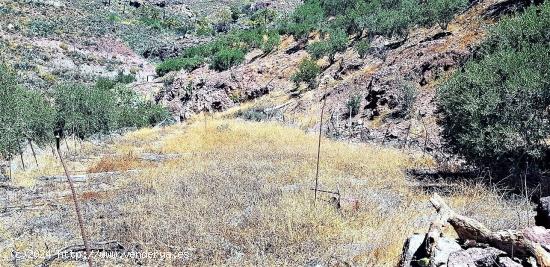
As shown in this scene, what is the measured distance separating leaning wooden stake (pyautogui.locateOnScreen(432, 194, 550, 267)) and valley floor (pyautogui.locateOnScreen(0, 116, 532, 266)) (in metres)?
1.07

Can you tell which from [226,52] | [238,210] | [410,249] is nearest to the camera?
[410,249]

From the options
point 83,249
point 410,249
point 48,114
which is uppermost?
point 48,114

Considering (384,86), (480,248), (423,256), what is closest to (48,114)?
(384,86)

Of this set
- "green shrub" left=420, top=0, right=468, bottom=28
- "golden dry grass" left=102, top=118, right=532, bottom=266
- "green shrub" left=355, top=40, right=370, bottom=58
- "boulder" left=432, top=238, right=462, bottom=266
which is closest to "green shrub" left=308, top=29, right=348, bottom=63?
"green shrub" left=355, top=40, right=370, bottom=58

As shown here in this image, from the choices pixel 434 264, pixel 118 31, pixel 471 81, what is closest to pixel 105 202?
pixel 434 264

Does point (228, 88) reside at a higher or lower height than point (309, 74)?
lower

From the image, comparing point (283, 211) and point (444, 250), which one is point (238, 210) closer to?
point (283, 211)

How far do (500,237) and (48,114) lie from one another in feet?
85.8

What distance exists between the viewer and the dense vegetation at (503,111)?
11289mm

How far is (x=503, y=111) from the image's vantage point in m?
11.6

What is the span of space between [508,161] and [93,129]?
88.1 feet

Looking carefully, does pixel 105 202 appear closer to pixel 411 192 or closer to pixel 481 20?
pixel 411 192

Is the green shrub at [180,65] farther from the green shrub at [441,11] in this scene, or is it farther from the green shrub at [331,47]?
the green shrub at [441,11]

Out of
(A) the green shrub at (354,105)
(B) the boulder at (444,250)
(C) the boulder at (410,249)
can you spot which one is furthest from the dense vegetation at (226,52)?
(B) the boulder at (444,250)
